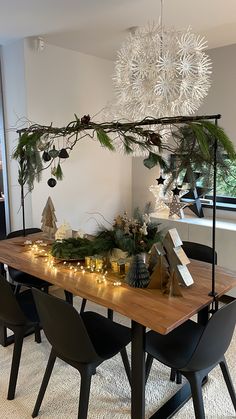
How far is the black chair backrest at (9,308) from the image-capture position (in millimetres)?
2035

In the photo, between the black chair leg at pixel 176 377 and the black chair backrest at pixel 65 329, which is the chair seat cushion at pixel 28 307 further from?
the black chair leg at pixel 176 377

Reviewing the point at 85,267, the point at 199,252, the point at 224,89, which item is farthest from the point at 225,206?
the point at 85,267

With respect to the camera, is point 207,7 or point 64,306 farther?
point 207,7

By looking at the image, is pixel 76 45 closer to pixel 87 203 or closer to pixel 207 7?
pixel 207 7

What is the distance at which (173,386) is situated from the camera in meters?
2.30

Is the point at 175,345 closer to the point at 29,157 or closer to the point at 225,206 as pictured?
the point at 29,157

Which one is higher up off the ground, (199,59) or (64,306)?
(199,59)

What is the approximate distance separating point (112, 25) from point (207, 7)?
2.62ft

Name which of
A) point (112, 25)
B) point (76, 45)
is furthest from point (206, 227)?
point (76, 45)

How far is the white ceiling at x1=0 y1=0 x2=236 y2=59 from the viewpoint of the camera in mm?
2432

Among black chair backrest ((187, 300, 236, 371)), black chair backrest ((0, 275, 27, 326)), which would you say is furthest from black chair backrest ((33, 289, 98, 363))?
black chair backrest ((187, 300, 236, 371))

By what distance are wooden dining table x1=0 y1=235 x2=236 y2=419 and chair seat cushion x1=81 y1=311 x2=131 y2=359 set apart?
19 centimetres

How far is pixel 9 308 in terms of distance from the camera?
2.13m

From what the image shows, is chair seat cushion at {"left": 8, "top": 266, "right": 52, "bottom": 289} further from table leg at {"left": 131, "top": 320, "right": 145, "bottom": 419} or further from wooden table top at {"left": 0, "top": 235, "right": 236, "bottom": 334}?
table leg at {"left": 131, "top": 320, "right": 145, "bottom": 419}
